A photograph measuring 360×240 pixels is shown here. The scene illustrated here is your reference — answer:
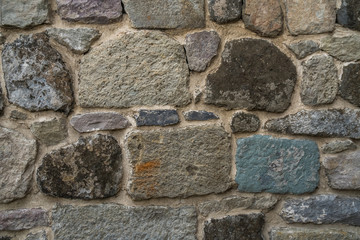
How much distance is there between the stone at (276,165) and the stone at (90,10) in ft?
2.65

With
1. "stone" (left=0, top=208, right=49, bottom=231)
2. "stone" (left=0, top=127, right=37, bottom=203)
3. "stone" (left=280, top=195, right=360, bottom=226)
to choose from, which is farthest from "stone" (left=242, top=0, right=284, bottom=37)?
"stone" (left=0, top=208, right=49, bottom=231)

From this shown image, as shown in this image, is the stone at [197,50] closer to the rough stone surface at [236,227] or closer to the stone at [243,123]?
the stone at [243,123]

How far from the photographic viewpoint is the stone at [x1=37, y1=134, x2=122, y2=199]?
1.51m

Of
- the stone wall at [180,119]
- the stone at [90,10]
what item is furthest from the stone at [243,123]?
the stone at [90,10]

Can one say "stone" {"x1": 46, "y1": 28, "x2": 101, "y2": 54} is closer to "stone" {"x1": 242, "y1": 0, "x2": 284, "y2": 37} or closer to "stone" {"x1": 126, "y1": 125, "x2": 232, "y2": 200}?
"stone" {"x1": 126, "y1": 125, "x2": 232, "y2": 200}

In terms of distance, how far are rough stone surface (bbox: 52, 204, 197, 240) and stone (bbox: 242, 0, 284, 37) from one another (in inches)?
34.7

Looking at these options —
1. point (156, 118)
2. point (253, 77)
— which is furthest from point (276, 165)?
point (156, 118)

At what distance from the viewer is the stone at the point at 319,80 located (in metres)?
1.62

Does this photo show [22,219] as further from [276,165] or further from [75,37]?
[276,165]

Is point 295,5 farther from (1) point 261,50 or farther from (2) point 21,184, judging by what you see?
(2) point 21,184

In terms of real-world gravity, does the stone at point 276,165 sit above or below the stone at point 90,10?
below

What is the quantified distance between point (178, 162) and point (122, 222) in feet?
1.19

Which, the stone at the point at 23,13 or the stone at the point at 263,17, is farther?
the stone at the point at 263,17

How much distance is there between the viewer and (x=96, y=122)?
1529mm
